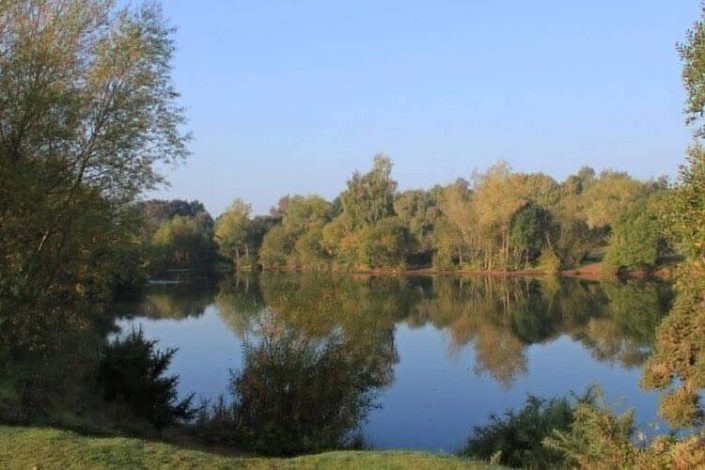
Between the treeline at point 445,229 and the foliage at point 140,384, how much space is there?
55.6m

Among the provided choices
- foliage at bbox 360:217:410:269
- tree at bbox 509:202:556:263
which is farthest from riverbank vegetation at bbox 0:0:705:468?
foliage at bbox 360:217:410:269

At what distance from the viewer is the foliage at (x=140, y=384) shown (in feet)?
56.6

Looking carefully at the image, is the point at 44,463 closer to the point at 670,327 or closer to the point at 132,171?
the point at 132,171

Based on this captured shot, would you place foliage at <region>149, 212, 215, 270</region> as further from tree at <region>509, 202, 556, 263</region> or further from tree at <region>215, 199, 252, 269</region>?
tree at <region>509, 202, 556, 263</region>

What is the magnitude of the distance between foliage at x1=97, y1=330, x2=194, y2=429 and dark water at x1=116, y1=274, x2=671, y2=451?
7.36ft

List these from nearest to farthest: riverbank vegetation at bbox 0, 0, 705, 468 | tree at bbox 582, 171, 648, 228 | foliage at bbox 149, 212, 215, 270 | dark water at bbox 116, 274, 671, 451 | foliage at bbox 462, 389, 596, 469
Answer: riverbank vegetation at bbox 0, 0, 705, 468
foliage at bbox 462, 389, 596, 469
dark water at bbox 116, 274, 671, 451
tree at bbox 582, 171, 648, 228
foliage at bbox 149, 212, 215, 270

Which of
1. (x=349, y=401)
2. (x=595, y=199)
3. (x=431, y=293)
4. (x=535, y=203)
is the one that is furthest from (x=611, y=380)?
(x=595, y=199)

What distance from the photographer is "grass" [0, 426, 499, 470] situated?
300 inches

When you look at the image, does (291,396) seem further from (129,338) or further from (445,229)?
(445,229)

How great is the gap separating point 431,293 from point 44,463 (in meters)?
50.5

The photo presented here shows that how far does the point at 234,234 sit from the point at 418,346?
2796 inches

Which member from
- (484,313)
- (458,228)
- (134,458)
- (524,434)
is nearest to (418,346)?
(484,313)

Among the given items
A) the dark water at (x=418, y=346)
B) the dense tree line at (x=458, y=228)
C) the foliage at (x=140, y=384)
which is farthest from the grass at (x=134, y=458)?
the dense tree line at (x=458, y=228)

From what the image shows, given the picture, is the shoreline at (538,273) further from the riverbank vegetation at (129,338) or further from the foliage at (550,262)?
the riverbank vegetation at (129,338)
